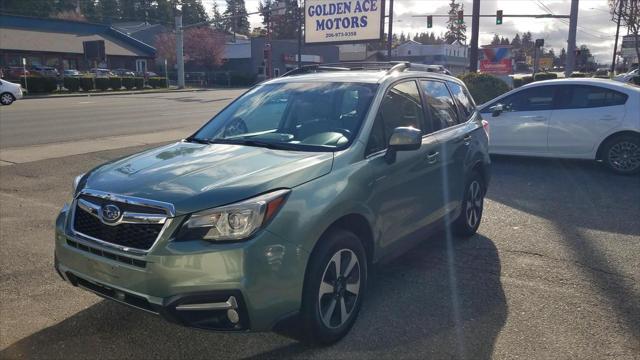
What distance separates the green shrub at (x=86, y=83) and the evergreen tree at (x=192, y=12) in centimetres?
9337

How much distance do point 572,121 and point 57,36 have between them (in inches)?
2237

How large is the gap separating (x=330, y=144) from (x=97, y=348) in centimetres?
207

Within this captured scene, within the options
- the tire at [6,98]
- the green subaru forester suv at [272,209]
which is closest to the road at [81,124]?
the tire at [6,98]

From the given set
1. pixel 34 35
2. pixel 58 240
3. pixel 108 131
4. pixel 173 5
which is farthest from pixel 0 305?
pixel 173 5

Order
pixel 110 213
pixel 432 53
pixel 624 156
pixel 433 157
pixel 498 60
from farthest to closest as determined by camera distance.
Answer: pixel 432 53
pixel 498 60
pixel 624 156
pixel 433 157
pixel 110 213

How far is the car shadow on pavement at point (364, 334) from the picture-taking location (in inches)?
140

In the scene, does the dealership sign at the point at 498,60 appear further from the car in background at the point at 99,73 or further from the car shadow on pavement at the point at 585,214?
the car in background at the point at 99,73

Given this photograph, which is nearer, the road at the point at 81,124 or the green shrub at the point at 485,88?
the road at the point at 81,124

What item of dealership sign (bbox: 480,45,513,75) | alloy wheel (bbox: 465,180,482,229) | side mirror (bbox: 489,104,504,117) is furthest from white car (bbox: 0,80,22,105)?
alloy wheel (bbox: 465,180,482,229)

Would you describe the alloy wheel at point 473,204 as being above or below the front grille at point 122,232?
below

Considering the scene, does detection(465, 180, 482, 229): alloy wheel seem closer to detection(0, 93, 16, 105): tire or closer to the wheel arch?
the wheel arch

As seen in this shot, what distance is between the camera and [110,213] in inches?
129

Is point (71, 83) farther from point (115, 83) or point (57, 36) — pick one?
point (57, 36)

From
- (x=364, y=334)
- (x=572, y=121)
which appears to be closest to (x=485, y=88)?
(x=572, y=121)
